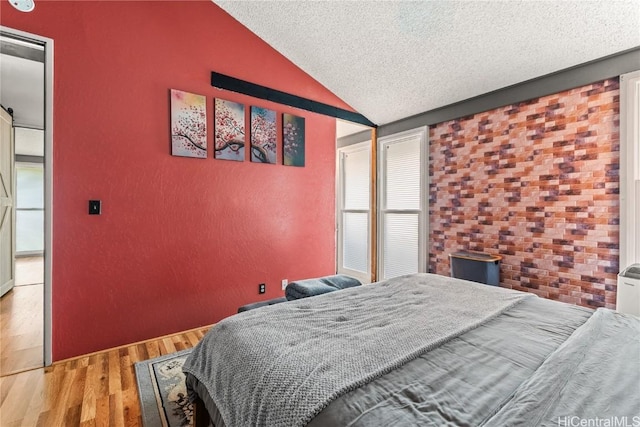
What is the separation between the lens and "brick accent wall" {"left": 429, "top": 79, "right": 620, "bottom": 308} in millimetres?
2238

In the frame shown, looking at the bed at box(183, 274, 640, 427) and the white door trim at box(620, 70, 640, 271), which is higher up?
the white door trim at box(620, 70, 640, 271)

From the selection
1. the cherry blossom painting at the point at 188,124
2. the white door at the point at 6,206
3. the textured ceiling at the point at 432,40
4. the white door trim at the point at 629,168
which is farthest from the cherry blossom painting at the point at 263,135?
the white door at the point at 6,206

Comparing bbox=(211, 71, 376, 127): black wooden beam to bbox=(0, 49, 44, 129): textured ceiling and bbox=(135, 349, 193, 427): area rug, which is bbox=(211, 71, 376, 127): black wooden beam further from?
bbox=(135, 349, 193, 427): area rug

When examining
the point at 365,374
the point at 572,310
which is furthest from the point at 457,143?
the point at 365,374

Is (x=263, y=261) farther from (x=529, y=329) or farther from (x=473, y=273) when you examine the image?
(x=529, y=329)

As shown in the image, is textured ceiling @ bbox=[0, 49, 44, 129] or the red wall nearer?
the red wall

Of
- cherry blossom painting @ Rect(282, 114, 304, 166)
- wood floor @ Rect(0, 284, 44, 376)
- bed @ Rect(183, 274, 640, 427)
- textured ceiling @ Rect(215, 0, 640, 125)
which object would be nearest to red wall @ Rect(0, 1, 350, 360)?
cherry blossom painting @ Rect(282, 114, 304, 166)

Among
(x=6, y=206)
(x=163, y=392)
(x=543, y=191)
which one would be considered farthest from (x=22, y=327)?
(x=543, y=191)

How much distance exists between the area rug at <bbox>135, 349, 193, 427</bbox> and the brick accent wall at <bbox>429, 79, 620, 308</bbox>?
2.82m

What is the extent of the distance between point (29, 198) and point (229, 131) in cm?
658

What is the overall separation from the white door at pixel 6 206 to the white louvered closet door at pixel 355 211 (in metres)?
4.42

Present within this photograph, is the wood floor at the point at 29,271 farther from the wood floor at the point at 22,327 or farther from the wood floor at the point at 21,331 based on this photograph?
the wood floor at the point at 21,331

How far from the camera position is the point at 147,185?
2.53 metres

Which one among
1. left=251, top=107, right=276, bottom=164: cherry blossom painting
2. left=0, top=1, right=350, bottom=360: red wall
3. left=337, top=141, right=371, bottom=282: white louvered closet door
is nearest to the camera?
left=0, top=1, right=350, bottom=360: red wall
